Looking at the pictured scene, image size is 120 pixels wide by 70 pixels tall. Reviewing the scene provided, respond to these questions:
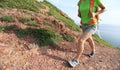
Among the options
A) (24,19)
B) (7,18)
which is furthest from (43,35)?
(7,18)

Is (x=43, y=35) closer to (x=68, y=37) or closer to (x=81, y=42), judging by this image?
(x=68, y=37)

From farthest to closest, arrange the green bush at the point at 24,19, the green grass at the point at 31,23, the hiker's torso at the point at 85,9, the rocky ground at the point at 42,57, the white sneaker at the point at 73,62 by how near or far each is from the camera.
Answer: the green bush at the point at 24,19
the green grass at the point at 31,23
the white sneaker at the point at 73,62
the hiker's torso at the point at 85,9
the rocky ground at the point at 42,57

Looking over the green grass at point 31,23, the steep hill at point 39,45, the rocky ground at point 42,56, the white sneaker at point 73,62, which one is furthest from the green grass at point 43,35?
the white sneaker at point 73,62

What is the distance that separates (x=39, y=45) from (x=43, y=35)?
25.4 inches

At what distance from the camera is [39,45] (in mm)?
13445

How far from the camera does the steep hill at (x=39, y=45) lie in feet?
40.2

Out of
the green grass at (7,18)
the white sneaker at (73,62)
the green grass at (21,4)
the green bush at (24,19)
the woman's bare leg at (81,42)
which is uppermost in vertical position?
the woman's bare leg at (81,42)

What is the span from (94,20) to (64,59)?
1913 mm

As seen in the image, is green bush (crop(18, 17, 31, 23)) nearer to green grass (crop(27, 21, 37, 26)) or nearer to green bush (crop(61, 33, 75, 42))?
green grass (crop(27, 21, 37, 26))

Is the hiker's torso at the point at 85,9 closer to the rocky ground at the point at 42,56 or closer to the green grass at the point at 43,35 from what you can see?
the rocky ground at the point at 42,56

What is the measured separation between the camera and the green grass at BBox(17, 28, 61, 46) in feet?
45.0

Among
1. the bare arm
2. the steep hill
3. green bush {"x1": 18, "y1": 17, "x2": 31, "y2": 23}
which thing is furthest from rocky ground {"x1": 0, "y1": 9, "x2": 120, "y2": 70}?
the bare arm

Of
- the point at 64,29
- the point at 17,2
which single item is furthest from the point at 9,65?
the point at 17,2

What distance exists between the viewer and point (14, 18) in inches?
591
